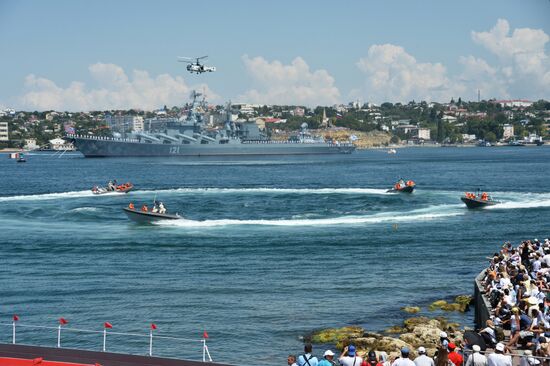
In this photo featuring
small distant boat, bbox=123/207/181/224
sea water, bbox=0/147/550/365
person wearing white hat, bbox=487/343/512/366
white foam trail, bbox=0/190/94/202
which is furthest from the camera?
white foam trail, bbox=0/190/94/202

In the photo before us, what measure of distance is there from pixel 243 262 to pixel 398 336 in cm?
1809

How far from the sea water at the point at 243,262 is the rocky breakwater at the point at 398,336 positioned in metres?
0.95

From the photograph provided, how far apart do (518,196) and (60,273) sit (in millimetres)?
55460

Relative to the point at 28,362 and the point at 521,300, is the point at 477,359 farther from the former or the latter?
the point at 28,362

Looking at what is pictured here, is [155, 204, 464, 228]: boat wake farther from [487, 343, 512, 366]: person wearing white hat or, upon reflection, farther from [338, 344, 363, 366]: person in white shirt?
[487, 343, 512, 366]: person wearing white hat

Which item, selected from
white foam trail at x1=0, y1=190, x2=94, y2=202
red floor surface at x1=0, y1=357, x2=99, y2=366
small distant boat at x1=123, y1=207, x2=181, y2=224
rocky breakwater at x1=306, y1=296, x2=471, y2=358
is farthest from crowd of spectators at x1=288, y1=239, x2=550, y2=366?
white foam trail at x1=0, y1=190, x2=94, y2=202

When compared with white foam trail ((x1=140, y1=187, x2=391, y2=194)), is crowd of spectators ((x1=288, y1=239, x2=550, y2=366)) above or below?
above

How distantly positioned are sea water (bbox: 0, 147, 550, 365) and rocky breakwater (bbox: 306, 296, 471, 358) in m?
0.95

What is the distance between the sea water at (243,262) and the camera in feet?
99.0

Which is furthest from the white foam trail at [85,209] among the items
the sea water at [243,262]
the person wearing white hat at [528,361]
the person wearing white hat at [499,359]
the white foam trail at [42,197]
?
the person wearing white hat at [499,359]

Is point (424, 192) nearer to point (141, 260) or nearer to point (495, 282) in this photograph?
point (141, 260)

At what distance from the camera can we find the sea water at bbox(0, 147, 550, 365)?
3019 cm

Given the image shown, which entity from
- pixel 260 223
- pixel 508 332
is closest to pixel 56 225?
pixel 260 223

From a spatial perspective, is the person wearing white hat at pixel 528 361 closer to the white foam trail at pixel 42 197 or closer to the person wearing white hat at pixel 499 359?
the person wearing white hat at pixel 499 359
